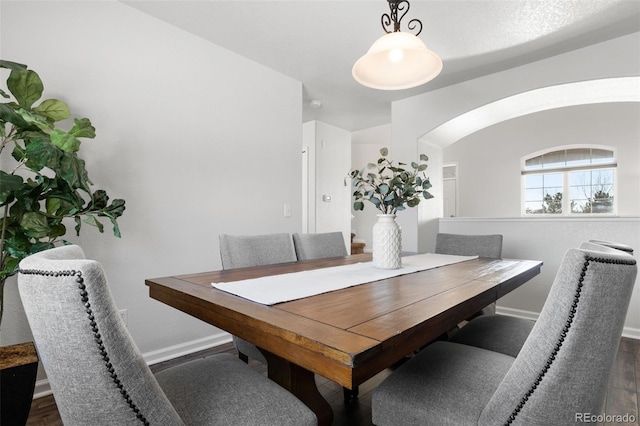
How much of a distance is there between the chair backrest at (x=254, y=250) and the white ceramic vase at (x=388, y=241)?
603 mm

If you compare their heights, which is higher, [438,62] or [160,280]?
[438,62]

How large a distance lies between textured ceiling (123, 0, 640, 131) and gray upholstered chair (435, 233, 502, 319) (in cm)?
152

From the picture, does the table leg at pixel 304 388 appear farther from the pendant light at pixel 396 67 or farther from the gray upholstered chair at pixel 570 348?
the pendant light at pixel 396 67

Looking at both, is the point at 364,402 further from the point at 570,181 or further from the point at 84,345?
the point at 570,181

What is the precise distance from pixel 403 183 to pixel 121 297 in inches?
74.6

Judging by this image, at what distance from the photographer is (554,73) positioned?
2721 mm

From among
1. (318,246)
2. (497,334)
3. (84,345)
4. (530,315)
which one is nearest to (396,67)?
(318,246)

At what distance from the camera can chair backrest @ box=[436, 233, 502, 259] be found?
2316 mm

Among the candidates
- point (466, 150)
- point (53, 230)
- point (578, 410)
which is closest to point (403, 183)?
point (578, 410)

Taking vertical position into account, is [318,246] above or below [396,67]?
below

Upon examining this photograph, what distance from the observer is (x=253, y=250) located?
1807mm

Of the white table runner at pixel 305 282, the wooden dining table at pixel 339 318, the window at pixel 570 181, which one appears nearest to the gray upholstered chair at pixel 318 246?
the white table runner at pixel 305 282

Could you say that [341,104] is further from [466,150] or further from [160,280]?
[466,150]

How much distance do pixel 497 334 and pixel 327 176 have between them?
348 centimetres
